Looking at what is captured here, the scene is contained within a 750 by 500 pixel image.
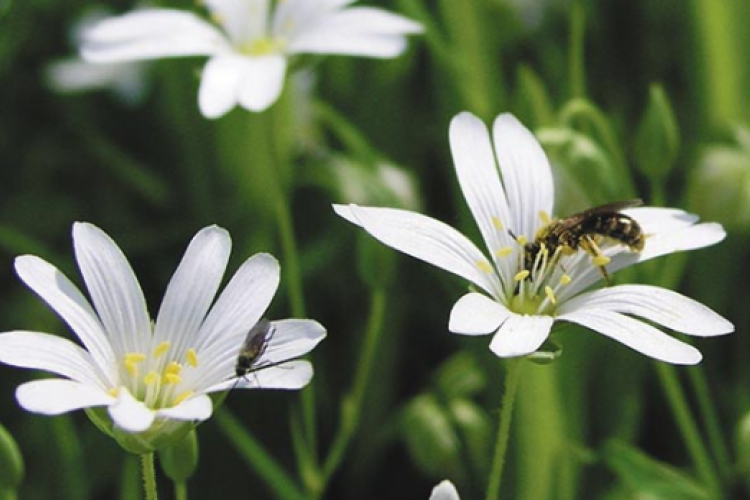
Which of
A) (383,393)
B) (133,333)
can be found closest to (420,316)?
(383,393)

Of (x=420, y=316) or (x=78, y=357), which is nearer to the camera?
(x=78, y=357)

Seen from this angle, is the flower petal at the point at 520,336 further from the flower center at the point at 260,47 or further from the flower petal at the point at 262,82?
the flower center at the point at 260,47

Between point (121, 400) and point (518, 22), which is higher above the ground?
point (518, 22)

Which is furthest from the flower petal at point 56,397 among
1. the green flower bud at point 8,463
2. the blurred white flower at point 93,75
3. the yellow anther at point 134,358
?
the blurred white flower at point 93,75

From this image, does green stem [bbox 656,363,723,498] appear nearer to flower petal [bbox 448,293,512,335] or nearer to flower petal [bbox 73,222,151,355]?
flower petal [bbox 448,293,512,335]

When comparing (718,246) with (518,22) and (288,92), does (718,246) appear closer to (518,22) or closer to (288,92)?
(518,22)

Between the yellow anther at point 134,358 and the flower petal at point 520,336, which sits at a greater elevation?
the yellow anther at point 134,358
